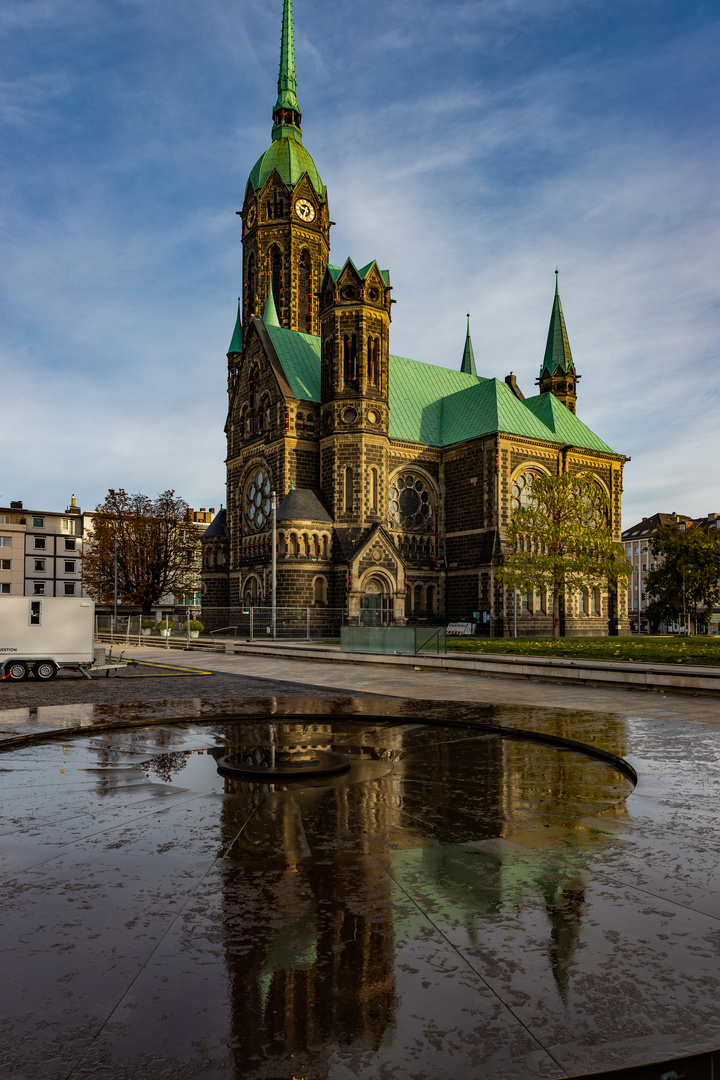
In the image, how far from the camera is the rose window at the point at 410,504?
51.1m

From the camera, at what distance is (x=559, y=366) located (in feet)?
206

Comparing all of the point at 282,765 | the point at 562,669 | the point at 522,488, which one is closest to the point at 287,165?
the point at 522,488

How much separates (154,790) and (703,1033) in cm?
499

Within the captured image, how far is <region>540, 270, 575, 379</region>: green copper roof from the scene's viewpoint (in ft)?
206

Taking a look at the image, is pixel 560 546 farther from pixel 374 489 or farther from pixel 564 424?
pixel 564 424

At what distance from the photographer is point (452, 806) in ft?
20.2

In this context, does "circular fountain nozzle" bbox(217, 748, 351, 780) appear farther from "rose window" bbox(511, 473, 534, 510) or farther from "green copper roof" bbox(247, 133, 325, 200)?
"green copper roof" bbox(247, 133, 325, 200)

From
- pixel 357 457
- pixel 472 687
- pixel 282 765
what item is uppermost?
pixel 357 457

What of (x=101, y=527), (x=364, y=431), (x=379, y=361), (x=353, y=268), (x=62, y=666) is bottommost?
(x=62, y=666)

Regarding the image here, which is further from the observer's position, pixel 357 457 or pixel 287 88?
pixel 287 88

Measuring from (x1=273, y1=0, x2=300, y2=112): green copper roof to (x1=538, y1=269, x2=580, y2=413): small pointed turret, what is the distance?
96.0 ft

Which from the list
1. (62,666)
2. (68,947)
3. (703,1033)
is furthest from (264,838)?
(62,666)

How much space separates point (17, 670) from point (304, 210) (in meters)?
51.5

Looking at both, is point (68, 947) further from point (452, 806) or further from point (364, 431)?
point (364, 431)
